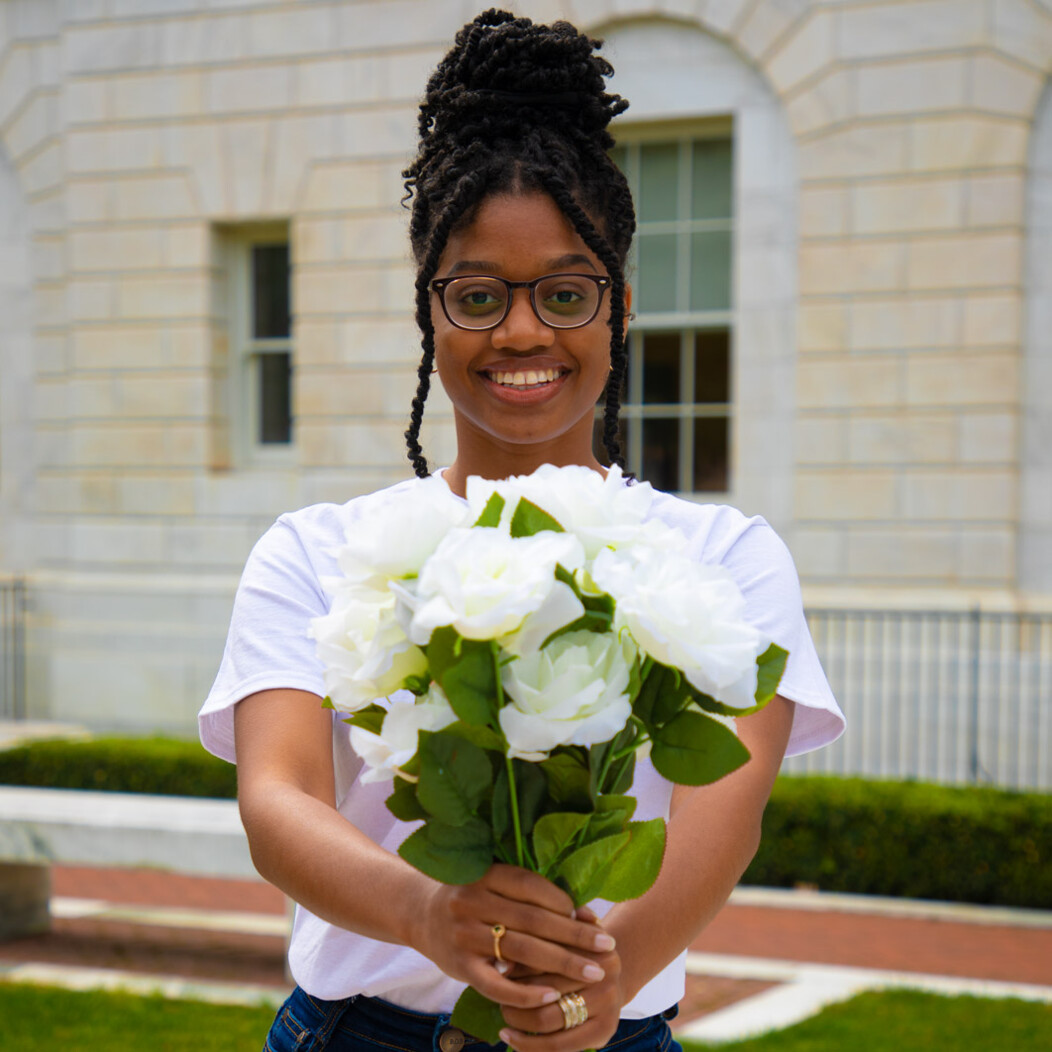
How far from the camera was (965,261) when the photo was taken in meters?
10.6

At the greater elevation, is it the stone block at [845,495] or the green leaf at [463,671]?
the green leaf at [463,671]

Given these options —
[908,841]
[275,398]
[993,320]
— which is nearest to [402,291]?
[275,398]

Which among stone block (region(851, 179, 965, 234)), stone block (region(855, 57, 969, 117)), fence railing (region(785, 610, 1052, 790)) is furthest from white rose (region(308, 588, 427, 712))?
stone block (region(855, 57, 969, 117))

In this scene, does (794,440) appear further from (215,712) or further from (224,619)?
(215,712)

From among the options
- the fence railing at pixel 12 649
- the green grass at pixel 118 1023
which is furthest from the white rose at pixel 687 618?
the fence railing at pixel 12 649

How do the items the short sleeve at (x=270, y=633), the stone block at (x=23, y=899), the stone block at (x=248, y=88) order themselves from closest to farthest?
the short sleeve at (x=270, y=633)
the stone block at (x=23, y=899)
the stone block at (x=248, y=88)

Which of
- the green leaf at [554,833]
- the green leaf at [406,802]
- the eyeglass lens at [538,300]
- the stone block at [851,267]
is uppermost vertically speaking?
the stone block at [851,267]

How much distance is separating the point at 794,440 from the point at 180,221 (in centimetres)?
602

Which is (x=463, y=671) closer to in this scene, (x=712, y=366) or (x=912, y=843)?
(x=912, y=843)

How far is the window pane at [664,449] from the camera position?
1202 centimetres

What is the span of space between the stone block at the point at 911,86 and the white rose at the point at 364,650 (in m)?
10.3

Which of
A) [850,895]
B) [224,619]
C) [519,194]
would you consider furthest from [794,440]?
[519,194]

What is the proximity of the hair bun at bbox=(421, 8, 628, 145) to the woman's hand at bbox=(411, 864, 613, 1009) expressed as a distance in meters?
1.18

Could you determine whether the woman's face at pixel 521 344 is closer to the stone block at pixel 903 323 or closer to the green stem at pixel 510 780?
the green stem at pixel 510 780
